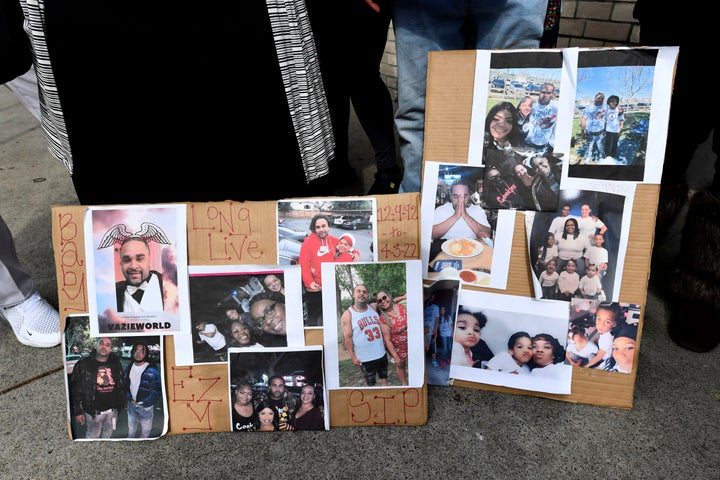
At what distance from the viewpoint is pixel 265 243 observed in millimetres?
1165

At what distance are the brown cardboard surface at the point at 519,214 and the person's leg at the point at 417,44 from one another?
0.60ft

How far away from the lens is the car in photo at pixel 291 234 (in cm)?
116

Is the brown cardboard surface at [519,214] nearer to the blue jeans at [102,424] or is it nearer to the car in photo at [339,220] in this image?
the car in photo at [339,220]

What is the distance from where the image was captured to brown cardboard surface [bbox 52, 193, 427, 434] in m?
1.16

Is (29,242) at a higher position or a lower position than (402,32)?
lower

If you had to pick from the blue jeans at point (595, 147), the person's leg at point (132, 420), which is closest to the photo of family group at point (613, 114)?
the blue jeans at point (595, 147)

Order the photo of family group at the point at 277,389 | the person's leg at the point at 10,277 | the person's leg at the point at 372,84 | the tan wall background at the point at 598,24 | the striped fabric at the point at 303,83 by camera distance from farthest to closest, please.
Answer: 1. the tan wall background at the point at 598,24
2. the person's leg at the point at 372,84
3. the person's leg at the point at 10,277
4. the photo of family group at the point at 277,389
5. the striped fabric at the point at 303,83

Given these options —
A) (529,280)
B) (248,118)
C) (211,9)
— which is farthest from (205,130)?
(529,280)

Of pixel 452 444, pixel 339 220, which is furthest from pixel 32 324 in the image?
pixel 452 444

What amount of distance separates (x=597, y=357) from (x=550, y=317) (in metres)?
0.15

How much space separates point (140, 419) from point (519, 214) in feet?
3.45

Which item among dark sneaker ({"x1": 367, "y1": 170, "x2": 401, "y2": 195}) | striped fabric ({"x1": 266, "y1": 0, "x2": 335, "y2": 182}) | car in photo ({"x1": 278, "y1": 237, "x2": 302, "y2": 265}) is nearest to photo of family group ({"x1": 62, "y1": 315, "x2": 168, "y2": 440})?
car in photo ({"x1": 278, "y1": 237, "x2": 302, "y2": 265})

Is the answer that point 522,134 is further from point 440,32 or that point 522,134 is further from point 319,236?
point 319,236

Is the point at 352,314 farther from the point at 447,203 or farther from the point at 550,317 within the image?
the point at 550,317
